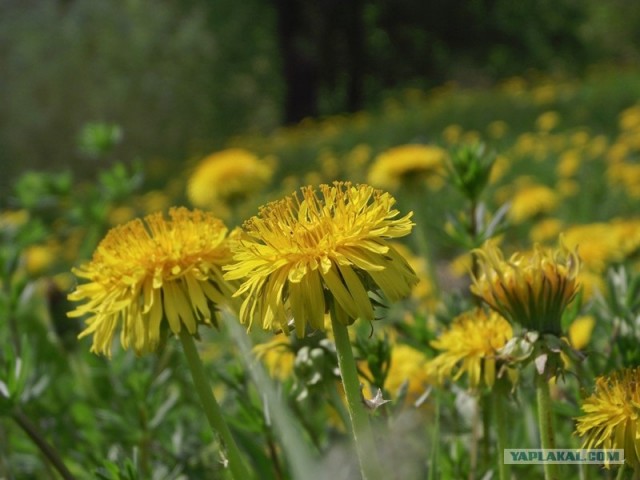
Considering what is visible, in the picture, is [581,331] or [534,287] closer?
[534,287]

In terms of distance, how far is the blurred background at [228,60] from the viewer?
41.9 ft

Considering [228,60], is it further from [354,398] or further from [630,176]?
[354,398]

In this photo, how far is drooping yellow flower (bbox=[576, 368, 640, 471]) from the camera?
0.98m

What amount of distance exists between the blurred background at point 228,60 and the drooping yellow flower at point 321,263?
34.3ft

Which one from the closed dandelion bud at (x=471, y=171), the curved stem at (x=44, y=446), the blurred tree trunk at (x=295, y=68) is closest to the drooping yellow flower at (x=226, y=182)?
the closed dandelion bud at (x=471, y=171)

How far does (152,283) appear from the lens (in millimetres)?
1158

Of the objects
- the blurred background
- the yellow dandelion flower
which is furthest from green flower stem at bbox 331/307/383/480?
the blurred background

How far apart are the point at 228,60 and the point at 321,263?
53.6 feet

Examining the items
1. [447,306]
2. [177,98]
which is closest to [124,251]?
[447,306]

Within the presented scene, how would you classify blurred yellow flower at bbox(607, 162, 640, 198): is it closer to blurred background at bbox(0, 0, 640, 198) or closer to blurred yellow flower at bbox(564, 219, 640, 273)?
blurred yellow flower at bbox(564, 219, 640, 273)

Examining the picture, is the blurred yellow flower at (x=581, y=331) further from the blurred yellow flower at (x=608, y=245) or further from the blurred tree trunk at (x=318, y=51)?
the blurred tree trunk at (x=318, y=51)

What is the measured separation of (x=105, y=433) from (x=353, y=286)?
103 centimetres

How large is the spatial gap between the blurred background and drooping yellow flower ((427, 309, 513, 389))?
1025 cm

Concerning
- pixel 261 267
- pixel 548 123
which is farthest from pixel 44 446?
pixel 548 123
